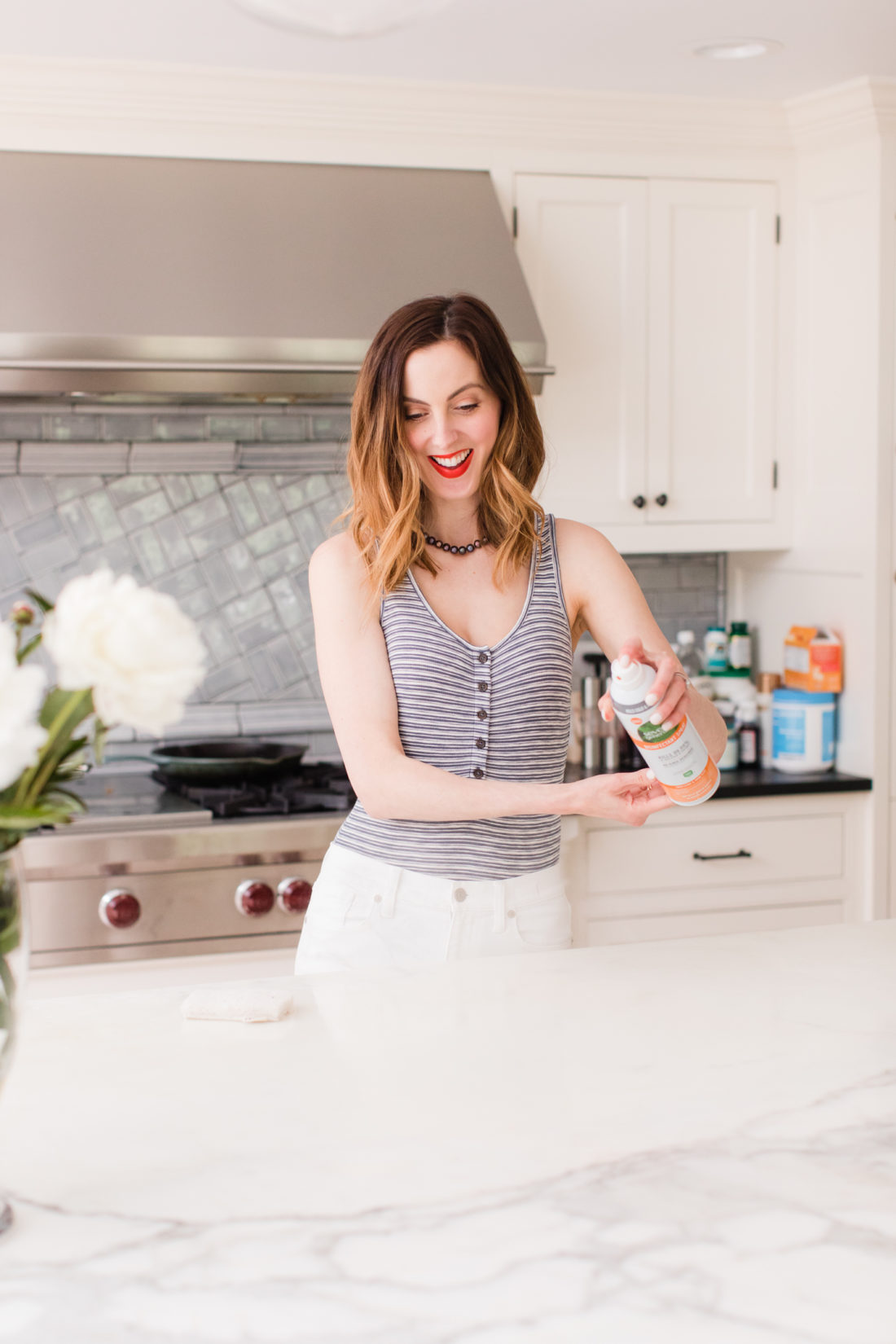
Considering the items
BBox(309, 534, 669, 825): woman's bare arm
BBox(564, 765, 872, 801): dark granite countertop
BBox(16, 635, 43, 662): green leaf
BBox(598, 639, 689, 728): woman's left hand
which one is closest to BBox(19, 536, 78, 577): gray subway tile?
BBox(564, 765, 872, 801): dark granite countertop

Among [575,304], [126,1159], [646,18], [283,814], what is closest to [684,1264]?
[126,1159]

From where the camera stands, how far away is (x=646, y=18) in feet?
7.99

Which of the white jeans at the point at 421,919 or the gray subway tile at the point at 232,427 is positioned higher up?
the gray subway tile at the point at 232,427

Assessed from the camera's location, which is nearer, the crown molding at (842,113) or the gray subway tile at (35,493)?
the crown molding at (842,113)

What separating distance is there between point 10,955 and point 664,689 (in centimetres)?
62

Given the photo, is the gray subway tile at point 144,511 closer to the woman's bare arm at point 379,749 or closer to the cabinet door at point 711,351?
the cabinet door at point 711,351

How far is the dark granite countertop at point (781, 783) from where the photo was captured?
2.89 metres

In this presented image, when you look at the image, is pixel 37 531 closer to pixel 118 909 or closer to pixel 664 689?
pixel 118 909

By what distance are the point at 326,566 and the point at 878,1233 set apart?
1072mm

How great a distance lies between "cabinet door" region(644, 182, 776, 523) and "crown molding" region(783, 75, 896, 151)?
144 millimetres

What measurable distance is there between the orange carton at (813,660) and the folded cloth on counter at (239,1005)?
2005mm

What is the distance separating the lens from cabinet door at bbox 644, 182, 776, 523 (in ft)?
9.92

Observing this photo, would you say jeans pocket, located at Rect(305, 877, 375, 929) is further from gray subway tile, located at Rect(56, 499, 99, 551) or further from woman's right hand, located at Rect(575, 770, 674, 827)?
gray subway tile, located at Rect(56, 499, 99, 551)

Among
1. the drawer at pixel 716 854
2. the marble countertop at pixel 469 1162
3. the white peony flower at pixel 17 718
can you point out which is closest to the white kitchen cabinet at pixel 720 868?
the drawer at pixel 716 854
